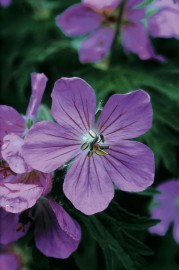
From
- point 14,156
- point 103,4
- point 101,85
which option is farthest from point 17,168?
point 103,4

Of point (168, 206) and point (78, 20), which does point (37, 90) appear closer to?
point (78, 20)

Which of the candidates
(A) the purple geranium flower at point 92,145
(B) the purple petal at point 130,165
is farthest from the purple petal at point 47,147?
(B) the purple petal at point 130,165

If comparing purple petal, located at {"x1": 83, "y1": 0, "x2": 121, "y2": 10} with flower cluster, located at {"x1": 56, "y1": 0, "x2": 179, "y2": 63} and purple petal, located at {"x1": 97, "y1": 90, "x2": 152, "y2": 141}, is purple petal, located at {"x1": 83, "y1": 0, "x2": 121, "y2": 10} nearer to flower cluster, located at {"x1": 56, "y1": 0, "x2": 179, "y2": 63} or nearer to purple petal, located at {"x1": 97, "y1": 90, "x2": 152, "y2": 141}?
flower cluster, located at {"x1": 56, "y1": 0, "x2": 179, "y2": 63}

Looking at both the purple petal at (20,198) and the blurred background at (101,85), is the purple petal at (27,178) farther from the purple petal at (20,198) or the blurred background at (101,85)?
the blurred background at (101,85)

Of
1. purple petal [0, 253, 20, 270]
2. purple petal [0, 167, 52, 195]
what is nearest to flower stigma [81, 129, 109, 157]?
purple petal [0, 167, 52, 195]

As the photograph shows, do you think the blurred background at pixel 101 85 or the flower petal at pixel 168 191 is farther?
the flower petal at pixel 168 191

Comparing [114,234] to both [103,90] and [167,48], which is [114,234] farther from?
[167,48]
